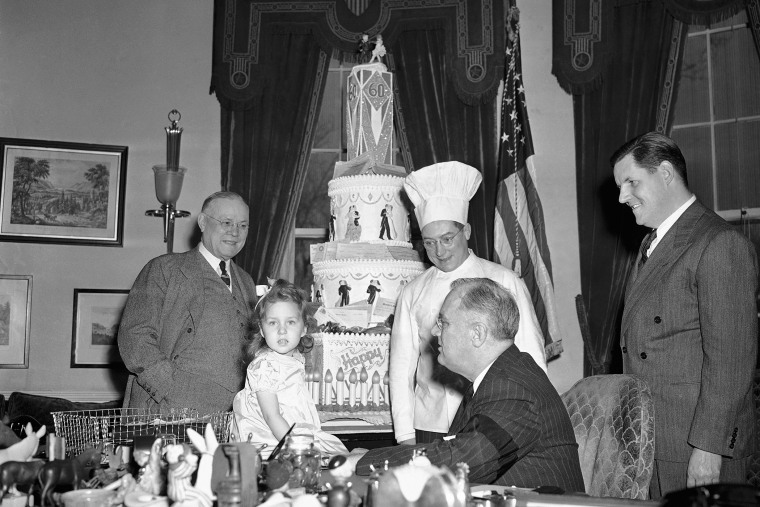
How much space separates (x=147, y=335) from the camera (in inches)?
134

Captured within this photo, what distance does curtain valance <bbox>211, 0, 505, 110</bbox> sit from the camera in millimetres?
6363

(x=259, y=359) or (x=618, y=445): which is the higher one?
(x=259, y=359)

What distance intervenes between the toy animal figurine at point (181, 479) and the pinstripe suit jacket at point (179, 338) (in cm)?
191

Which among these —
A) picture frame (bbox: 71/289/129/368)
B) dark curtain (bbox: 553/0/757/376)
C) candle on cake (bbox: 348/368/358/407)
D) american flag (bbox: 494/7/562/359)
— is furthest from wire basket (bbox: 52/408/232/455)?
picture frame (bbox: 71/289/129/368)

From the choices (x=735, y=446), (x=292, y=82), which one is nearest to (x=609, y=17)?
(x=292, y=82)

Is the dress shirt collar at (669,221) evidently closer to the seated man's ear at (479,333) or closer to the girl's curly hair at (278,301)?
the seated man's ear at (479,333)

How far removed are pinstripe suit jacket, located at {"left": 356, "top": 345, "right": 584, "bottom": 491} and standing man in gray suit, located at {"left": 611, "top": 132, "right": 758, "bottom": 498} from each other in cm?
62

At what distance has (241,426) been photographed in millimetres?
2568

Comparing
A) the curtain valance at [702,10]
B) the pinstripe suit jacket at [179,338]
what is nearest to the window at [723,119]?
the curtain valance at [702,10]

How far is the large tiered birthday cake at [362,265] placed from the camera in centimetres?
413

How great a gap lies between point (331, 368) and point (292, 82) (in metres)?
3.19

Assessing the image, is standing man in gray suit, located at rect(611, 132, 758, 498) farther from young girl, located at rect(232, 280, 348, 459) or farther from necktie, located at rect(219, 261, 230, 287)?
necktie, located at rect(219, 261, 230, 287)

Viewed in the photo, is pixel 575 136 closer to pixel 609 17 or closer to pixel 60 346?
pixel 609 17

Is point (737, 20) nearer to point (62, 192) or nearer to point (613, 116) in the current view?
point (613, 116)
